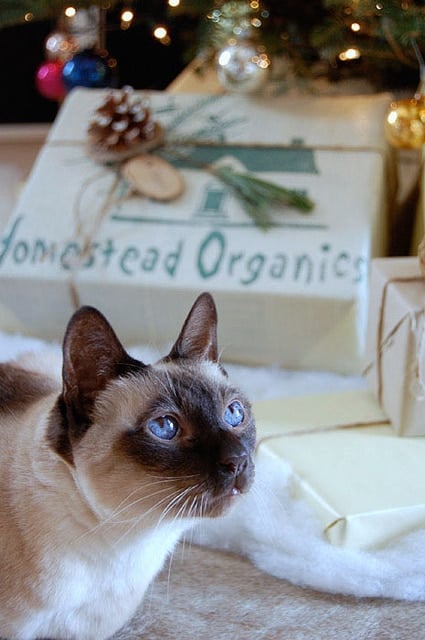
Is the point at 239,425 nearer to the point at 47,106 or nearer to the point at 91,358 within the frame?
the point at 91,358

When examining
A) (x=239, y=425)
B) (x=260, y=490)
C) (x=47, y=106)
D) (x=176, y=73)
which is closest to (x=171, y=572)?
(x=260, y=490)

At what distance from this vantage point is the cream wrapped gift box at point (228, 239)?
1.06 meters

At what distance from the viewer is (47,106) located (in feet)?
7.17

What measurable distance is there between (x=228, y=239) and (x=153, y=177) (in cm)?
16

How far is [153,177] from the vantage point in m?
1.15

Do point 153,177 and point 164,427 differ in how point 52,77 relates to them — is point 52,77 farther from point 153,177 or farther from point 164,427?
point 164,427

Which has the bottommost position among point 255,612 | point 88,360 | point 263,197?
point 255,612

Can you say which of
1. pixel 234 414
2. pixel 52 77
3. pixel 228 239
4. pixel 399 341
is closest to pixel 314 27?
pixel 228 239

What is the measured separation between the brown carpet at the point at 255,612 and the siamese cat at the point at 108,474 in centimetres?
6

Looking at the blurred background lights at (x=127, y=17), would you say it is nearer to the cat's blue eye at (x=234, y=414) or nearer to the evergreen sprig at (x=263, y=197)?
the evergreen sprig at (x=263, y=197)

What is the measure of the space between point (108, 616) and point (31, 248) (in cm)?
68

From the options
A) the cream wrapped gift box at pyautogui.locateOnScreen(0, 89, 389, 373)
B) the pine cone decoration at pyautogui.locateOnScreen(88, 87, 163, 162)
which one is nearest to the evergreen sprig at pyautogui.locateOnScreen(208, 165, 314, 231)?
the cream wrapped gift box at pyautogui.locateOnScreen(0, 89, 389, 373)

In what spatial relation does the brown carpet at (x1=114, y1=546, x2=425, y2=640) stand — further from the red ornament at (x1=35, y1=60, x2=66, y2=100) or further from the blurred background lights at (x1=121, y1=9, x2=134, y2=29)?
the red ornament at (x1=35, y1=60, x2=66, y2=100)

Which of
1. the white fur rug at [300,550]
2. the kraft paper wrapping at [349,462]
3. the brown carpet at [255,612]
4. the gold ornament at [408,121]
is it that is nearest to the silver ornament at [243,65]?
the gold ornament at [408,121]
